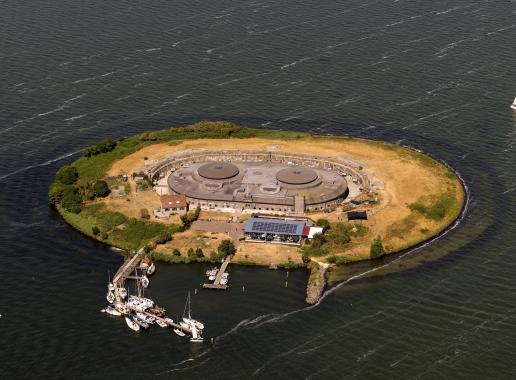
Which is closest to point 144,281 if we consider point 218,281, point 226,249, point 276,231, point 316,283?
point 218,281

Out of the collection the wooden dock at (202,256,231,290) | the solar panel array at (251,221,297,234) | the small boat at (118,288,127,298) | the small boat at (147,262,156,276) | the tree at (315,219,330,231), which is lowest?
the wooden dock at (202,256,231,290)

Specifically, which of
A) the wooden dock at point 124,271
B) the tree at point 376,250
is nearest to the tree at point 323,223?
the tree at point 376,250

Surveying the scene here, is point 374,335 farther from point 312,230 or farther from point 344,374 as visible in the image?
point 312,230

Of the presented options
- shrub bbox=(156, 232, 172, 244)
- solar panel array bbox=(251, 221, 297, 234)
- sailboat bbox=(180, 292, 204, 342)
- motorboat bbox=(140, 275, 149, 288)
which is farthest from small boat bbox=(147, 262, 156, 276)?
solar panel array bbox=(251, 221, 297, 234)

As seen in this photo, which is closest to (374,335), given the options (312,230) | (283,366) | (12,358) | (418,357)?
(418,357)

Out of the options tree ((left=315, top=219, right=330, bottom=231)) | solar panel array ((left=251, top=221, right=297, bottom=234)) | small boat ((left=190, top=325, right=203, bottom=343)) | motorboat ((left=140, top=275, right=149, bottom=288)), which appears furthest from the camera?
tree ((left=315, top=219, right=330, bottom=231))

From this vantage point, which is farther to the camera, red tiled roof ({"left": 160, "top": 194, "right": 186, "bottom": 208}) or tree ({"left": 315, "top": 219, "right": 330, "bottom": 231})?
red tiled roof ({"left": 160, "top": 194, "right": 186, "bottom": 208})

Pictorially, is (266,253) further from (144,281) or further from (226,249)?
(144,281)

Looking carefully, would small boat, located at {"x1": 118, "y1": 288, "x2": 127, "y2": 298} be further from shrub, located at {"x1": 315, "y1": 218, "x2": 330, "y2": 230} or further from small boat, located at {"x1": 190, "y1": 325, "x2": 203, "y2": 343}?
shrub, located at {"x1": 315, "y1": 218, "x2": 330, "y2": 230}

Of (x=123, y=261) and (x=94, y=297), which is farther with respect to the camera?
(x=123, y=261)
